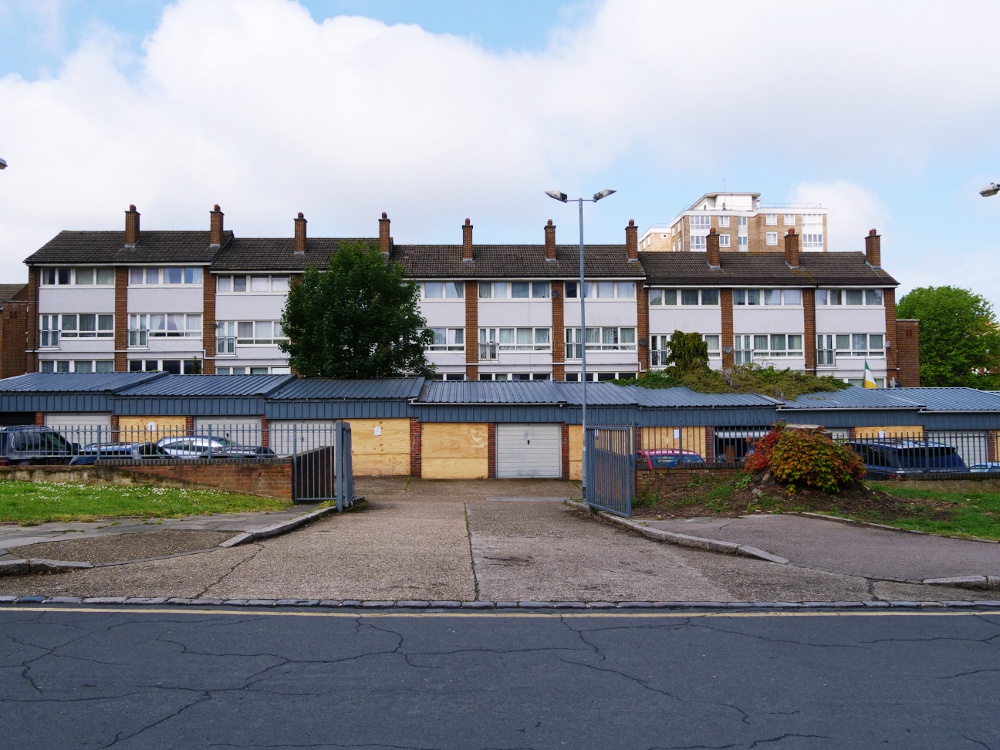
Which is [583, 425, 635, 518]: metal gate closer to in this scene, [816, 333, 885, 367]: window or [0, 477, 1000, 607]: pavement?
[0, 477, 1000, 607]: pavement

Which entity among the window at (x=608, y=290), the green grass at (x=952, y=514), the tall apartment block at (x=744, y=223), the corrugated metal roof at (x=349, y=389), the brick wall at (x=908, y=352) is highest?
the tall apartment block at (x=744, y=223)

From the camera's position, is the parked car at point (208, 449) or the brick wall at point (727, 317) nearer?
the parked car at point (208, 449)

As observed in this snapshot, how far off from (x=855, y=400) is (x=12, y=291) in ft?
235

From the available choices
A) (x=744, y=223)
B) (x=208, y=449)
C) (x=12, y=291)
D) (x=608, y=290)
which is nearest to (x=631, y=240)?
(x=608, y=290)

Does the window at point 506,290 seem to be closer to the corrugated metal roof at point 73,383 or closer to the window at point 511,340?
the window at point 511,340

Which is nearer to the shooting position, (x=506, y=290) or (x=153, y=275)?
(x=153, y=275)

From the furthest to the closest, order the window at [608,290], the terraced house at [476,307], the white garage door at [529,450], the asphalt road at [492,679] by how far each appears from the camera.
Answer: the window at [608,290] → the terraced house at [476,307] → the white garage door at [529,450] → the asphalt road at [492,679]

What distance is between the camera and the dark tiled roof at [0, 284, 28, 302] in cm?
6481

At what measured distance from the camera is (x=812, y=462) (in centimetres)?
1400

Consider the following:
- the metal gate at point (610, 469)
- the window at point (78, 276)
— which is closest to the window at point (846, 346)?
the metal gate at point (610, 469)

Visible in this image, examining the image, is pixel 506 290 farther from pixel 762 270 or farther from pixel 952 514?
pixel 952 514

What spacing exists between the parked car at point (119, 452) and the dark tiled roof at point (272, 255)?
29951 mm

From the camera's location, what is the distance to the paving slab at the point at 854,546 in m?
9.05

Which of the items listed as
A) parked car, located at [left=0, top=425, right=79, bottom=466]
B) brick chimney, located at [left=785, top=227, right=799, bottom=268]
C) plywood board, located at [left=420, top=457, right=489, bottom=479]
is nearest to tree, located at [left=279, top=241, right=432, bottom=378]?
plywood board, located at [left=420, top=457, right=489, bottom=479]
